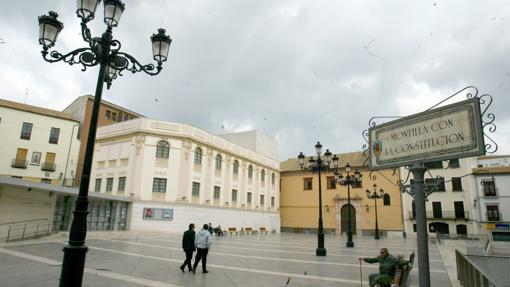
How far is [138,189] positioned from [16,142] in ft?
41.6

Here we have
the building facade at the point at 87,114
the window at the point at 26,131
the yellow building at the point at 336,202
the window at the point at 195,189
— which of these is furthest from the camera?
the yellow building at the point at 336,202

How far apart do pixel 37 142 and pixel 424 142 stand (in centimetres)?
3561

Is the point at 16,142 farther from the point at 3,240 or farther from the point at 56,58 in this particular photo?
the point at 56,58

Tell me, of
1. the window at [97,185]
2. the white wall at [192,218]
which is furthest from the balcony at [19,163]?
the white wall at [192,218]

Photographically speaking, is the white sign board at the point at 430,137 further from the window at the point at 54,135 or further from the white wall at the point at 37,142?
the window at the point at 54,135

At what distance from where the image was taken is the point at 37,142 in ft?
101

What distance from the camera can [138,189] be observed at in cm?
2839

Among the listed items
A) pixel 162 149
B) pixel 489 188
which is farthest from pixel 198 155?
pixel 489 188

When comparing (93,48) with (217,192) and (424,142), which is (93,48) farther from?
(217,192)

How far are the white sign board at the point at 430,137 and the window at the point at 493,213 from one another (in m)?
40.0

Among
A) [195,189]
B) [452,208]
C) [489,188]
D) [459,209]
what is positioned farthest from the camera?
[452,208]

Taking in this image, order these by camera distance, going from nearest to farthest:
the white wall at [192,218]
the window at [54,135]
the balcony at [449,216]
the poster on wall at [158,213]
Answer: the white wall at [192,218] → the poster on wall at [158,213] → the window at [54,135] → the balcony at [449,216]

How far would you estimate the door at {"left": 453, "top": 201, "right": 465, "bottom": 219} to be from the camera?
35.9 m

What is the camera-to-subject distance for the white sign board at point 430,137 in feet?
10.7
